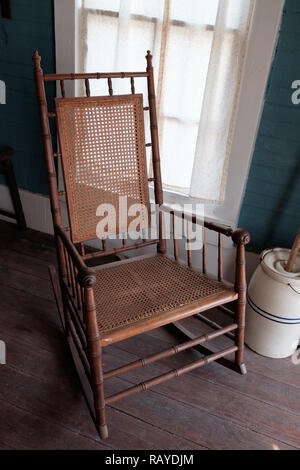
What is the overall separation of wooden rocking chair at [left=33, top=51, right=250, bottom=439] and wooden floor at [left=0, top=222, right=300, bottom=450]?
0.28 feet

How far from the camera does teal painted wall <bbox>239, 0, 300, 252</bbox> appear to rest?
1.71 m

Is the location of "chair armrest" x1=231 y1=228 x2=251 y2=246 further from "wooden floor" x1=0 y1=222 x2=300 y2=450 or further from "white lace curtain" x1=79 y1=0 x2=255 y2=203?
"wooden floor" x1=0 y1=222 x2=300 y2=450

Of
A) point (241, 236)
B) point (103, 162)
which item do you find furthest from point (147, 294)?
point (103, 162)

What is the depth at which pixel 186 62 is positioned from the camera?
1.90 meters

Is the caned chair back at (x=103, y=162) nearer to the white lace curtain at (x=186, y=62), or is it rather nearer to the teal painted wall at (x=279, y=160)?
the white lace curtain at (x=186, y=62)

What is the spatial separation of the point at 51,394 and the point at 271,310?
1053 mm

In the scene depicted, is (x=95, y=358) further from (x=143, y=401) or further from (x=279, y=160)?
(x=279, y=160)

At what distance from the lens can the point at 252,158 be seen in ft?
6.44

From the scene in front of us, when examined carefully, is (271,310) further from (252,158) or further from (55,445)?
(55,445)

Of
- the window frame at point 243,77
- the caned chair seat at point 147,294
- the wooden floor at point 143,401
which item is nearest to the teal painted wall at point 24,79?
the window frame at point 243,77

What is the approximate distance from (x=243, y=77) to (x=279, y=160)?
1.45ft

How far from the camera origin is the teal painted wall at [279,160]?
1.71m

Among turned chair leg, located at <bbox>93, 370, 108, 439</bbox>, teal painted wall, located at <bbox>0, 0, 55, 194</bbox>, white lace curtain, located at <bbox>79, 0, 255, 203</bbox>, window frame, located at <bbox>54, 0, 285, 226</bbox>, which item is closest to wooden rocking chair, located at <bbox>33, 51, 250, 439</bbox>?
turned chair leg, located at <bbox>93, 370, 108, 439</bbox>

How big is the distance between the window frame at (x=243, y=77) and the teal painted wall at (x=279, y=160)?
1.5 inches
